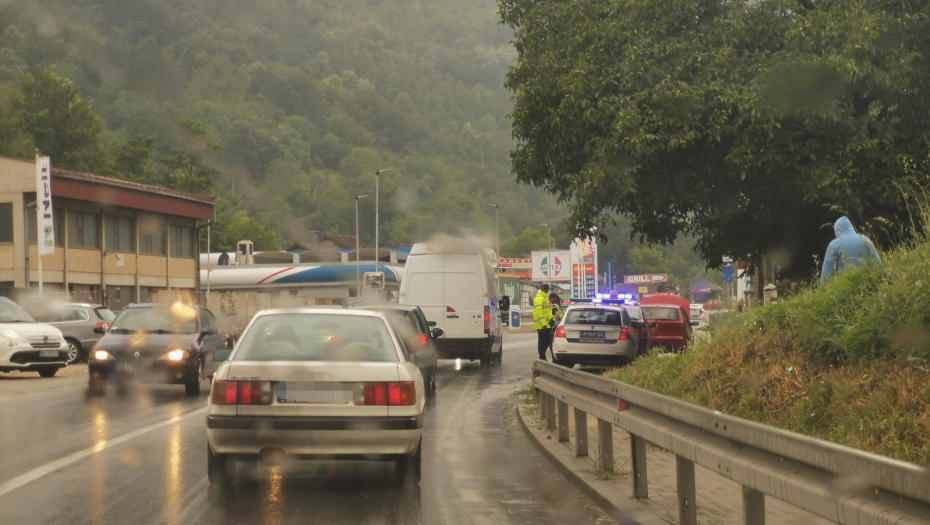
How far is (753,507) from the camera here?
18.0 feet

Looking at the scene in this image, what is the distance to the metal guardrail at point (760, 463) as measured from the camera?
12.8ft

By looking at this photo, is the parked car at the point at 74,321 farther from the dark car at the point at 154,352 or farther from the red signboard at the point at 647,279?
the red signboard at the point at 647,279

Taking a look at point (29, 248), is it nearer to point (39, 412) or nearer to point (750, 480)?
point (39, 412)

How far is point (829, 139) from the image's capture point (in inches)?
739

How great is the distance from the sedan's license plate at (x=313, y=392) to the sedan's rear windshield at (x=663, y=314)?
25940mm

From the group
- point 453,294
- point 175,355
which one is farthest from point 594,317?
point 175,355

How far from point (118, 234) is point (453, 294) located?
28.2 metres

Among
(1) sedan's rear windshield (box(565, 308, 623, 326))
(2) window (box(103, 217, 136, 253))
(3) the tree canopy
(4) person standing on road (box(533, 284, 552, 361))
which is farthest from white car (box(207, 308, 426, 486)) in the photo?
(2) window (box(103, 217, 136, 253))

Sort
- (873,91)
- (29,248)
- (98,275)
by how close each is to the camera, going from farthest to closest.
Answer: (98,275), (29,248), (873,91)

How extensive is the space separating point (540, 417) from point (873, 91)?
29.4ft

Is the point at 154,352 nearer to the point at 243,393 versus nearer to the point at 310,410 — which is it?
the point at 243,393

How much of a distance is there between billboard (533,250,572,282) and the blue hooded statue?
72.0m

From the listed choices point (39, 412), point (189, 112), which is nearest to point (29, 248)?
point (39, 412)

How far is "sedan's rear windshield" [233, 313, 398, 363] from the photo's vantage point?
876 cm
